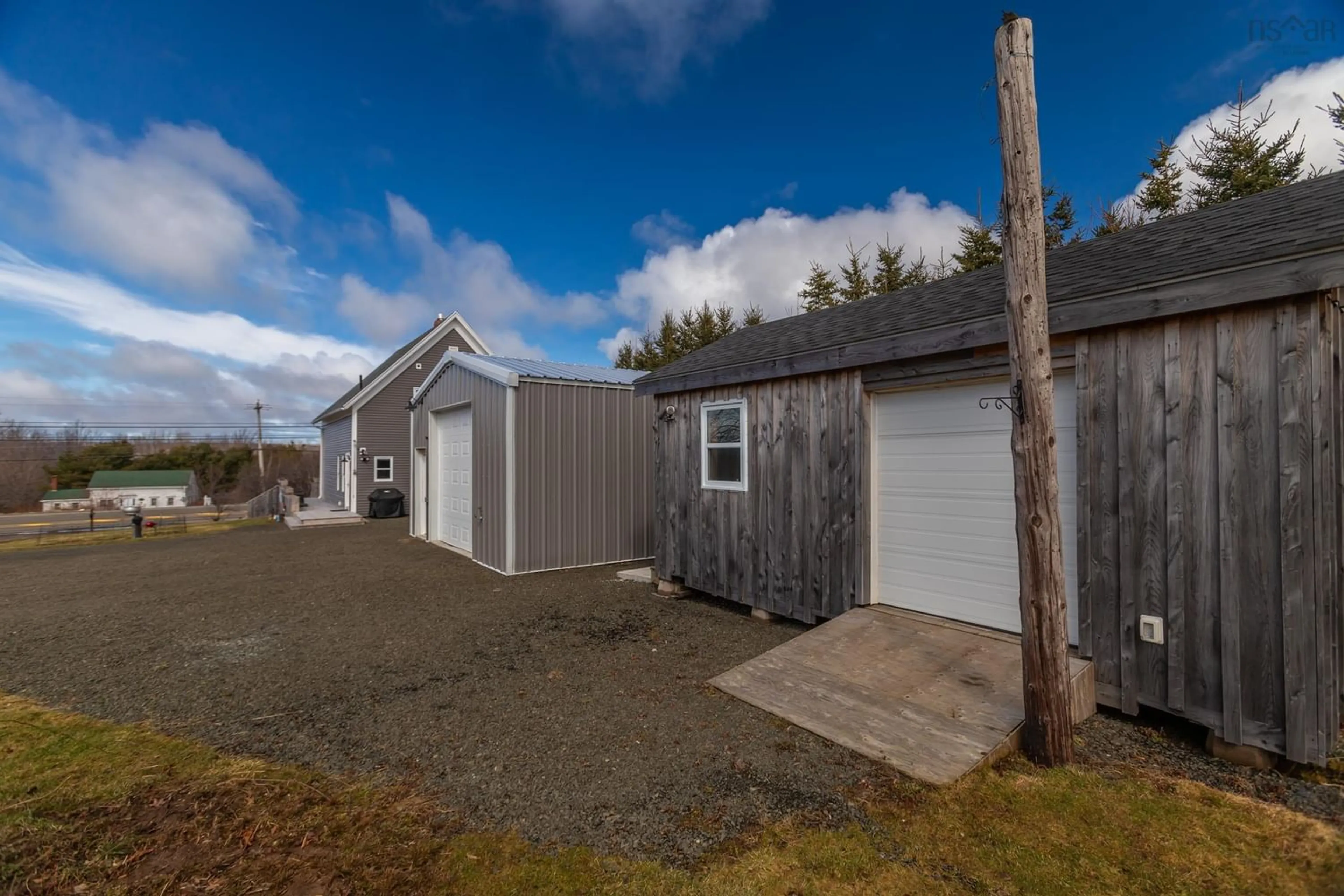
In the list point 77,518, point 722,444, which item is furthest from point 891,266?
point 77,518

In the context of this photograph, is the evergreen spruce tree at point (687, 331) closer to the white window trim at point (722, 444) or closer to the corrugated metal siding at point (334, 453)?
the corrugated metal siding at point (334, 453)

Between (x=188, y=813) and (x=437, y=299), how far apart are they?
23053mm

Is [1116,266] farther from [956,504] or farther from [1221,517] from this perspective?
[956,504]

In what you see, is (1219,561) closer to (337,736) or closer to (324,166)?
(337,736)

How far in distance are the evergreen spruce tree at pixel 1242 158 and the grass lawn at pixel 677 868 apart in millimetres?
18472

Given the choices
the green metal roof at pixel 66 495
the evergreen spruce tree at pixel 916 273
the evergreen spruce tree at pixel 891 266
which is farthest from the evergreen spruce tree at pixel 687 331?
the green metal roof at pixel 66 495

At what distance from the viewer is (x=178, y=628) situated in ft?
19.3

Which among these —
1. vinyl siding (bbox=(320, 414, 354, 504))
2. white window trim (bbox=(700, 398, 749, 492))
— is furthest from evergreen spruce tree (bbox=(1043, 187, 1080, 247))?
vinyl siding (bbox=(320, 414, 354, 504))

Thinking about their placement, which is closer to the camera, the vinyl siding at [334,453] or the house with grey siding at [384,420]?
the house with grey siding at [384,420]

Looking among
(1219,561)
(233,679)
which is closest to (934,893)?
(1219,561)

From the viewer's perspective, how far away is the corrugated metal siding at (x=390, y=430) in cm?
1839

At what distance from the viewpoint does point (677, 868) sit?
2.17 meters

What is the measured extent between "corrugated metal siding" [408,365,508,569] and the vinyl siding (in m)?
11.0

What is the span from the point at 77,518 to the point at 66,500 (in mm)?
11235
